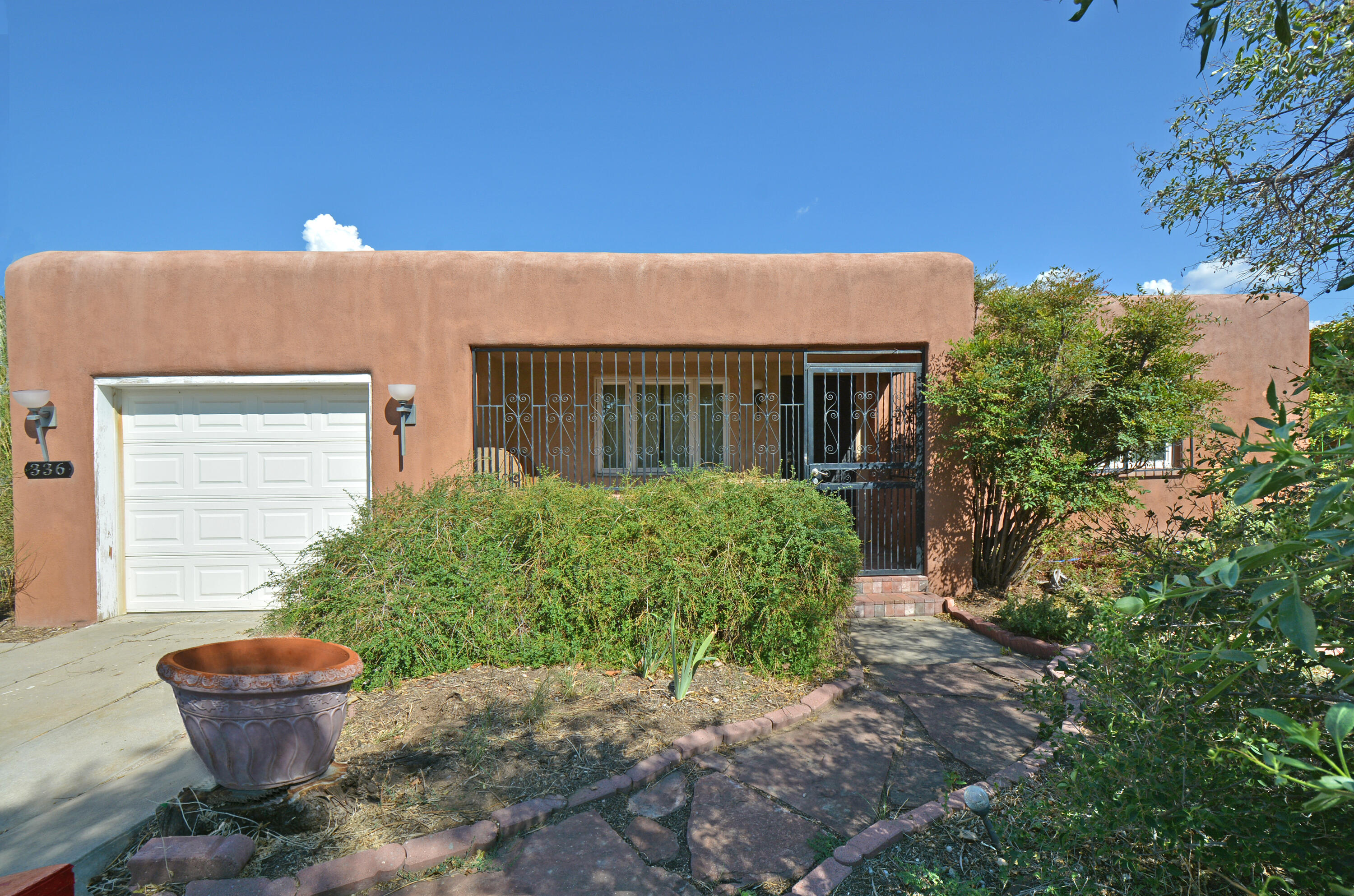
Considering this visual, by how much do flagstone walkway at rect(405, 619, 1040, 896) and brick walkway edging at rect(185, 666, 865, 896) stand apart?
0.20ft

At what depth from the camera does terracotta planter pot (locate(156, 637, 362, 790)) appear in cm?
271

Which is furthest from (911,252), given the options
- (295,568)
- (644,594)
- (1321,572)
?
(295,568)

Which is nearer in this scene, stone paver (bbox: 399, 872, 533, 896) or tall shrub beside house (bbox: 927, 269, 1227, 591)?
stone paver (bbox: 399, 872, 533, 896)

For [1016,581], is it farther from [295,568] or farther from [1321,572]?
[295,568]

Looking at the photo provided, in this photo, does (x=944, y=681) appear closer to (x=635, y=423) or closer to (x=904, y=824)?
(x=904, y=824)

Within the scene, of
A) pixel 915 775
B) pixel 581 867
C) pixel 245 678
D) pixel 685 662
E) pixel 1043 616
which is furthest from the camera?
pixel 1043 616

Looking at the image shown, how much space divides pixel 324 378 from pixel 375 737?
426 cm

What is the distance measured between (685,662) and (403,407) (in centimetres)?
395

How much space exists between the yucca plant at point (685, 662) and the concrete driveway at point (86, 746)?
8.38 ft

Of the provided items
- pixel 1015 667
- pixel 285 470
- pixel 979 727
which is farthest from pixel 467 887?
pixel 285 470

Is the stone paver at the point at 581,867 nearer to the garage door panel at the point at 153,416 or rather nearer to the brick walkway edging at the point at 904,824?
the brick walkway edging at the point at 904,824

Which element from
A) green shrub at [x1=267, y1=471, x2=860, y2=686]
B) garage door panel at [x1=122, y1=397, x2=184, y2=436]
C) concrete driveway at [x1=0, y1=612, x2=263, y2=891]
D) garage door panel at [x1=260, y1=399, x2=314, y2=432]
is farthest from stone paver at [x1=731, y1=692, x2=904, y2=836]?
garage door panel at [x1=122, y1=397, x2=184, y2=436]

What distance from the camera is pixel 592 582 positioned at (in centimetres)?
459

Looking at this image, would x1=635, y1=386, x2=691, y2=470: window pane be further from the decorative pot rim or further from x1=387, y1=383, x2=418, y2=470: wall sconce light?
the decorative pot rim
